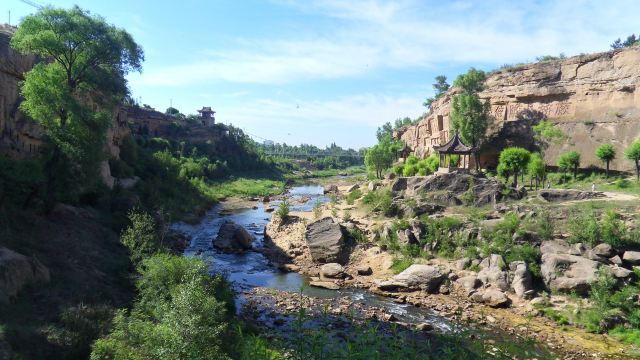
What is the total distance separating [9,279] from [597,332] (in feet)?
65.0

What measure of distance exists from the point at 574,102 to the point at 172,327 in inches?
1608

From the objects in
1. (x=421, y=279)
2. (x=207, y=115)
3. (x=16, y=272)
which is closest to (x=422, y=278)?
(x=421, y=279)

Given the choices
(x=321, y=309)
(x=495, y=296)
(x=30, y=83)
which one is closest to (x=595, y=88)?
(x=495, y=296)

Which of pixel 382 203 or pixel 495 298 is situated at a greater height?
pixel 382 203

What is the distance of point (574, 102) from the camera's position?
1528 inches

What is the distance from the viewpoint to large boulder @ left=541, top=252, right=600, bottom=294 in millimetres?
17500

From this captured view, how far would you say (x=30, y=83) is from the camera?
17.7 meters

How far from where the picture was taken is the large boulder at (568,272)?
17500 millimetres

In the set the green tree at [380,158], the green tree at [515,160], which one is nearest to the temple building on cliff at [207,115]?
the green tree at [380,158]

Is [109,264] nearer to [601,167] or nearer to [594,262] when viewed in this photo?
[594,262]

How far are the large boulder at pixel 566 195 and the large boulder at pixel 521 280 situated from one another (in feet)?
24.7

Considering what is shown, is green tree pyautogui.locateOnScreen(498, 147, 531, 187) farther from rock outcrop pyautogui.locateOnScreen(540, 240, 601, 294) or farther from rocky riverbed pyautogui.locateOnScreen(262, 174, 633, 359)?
rock outcrop pyautogui.locateOnScreen(540, 240, 601, 294)

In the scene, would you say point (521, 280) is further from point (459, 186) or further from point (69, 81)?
point (69, 81)

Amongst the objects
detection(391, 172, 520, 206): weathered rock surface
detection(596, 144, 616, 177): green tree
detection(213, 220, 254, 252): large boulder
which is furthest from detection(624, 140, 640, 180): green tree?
detection(213, 220, 254, 252): large boulder
